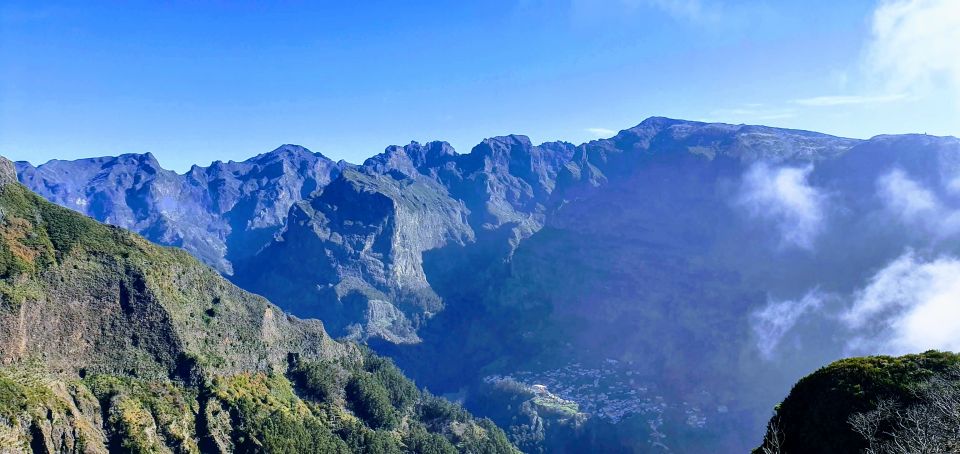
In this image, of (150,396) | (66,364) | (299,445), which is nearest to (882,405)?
(299,445)

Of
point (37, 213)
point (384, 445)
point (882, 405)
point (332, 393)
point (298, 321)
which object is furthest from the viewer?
point (298, 321)

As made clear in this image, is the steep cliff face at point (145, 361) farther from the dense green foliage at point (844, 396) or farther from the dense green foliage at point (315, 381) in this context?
the dense green foliage at point (844, 396)

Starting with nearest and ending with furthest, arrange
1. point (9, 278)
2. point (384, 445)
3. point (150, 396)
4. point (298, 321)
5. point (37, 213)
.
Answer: point (9, 278) → point (150, 396) → point (37, 213) → point (384, 445) → point (298, 321)

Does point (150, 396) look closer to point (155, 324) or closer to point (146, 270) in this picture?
point (155, 324)

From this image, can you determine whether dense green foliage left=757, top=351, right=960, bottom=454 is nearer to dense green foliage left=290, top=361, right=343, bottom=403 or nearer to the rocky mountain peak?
dense green foliage left=290, top=361, right=343, bottom=403

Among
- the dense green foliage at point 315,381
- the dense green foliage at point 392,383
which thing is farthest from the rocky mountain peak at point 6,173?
the dense green foliage at point 392,383

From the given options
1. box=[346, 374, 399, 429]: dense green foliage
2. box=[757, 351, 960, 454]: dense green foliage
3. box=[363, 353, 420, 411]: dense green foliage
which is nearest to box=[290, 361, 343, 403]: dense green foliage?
box=[346, 374, 399, 429]: dense green foliage
